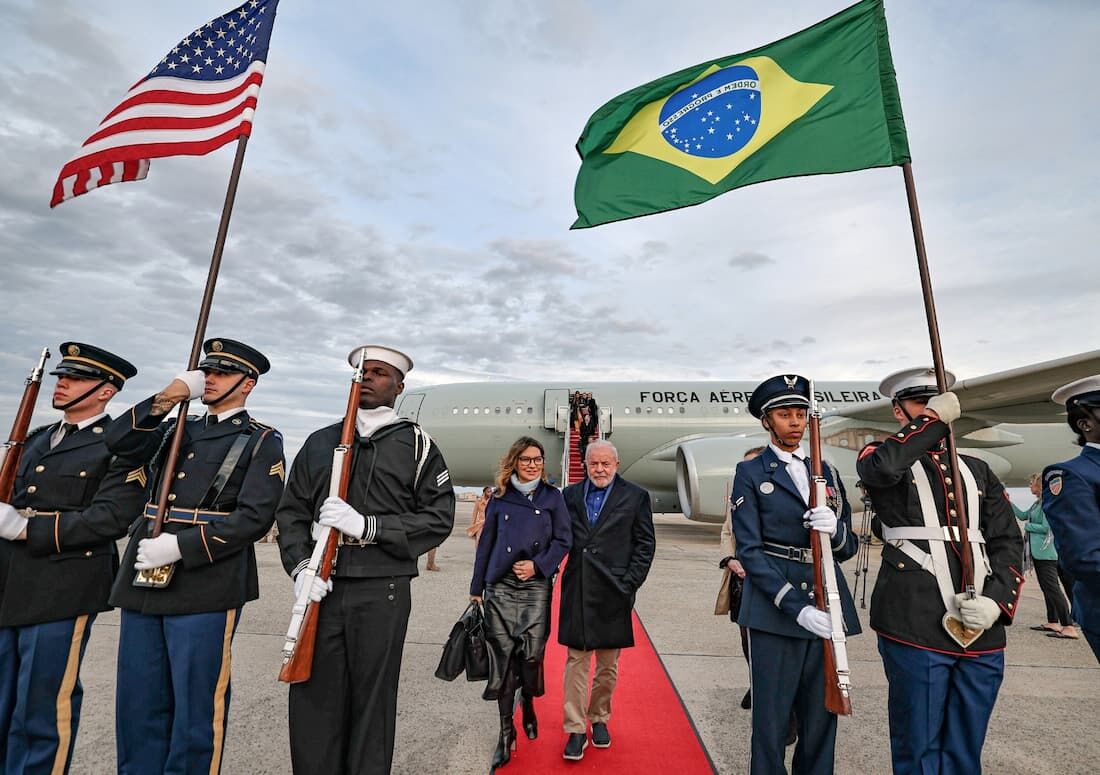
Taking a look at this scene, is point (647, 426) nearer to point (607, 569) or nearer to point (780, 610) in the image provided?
point (607, 569)

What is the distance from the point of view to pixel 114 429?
109 inches

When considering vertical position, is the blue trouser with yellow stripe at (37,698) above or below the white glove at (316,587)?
below

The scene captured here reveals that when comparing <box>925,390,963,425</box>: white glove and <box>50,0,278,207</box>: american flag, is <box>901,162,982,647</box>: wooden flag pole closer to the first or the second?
<box>925,390,963,425</box>: white glove

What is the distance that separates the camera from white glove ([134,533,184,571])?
253 cm

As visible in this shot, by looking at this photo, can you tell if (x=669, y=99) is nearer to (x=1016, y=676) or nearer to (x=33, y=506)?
(x=33, y=506)

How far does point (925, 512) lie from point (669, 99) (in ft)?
9.57

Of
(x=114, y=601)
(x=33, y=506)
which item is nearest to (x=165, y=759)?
(x=114, y=601)

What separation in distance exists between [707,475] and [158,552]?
10.4 meters

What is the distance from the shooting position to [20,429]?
2992mm

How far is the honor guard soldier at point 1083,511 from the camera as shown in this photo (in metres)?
2.56

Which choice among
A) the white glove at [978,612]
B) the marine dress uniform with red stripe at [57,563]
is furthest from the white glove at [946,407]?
the marine dress uniform with red stripe at [57,563]

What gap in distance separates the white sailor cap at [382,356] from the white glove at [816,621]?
2.12m

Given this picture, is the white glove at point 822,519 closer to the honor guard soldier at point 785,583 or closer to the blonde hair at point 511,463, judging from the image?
the honor guard soldier at point 785,583

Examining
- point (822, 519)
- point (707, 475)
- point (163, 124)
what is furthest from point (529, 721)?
point (707, 475)
